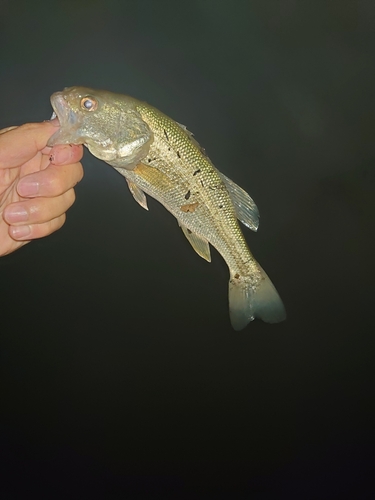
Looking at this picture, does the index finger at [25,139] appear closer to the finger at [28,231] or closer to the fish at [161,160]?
the fish at [161,160]

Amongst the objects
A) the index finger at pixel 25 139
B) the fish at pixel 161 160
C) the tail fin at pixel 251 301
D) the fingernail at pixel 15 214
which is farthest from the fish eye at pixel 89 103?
the tail fin at pixel 251 301

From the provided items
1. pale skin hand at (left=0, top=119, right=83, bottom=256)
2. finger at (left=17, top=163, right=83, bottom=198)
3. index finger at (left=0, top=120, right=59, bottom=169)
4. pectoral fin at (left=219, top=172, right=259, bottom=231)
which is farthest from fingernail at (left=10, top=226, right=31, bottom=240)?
pectoral fin at (left=219, top=172, right=259, bottom=231)

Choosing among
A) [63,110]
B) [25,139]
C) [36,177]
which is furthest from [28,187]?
[63,110]

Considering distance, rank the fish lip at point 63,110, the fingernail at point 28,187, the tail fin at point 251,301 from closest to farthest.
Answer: the fish lip at point 63,110
the fingernail at point 28,187
the tail fin at point 251,301

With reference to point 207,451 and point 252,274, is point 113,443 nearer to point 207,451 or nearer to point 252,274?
point 207,451

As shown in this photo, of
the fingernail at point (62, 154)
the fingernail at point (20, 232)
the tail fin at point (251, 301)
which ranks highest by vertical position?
the fingernail at point (62, 154)

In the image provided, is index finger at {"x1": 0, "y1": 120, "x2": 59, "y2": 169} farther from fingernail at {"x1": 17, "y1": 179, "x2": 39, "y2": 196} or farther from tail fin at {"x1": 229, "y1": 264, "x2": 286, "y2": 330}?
tail fin at {"x1": 229, "y1": 264, "x2": 286, "y2": 330}

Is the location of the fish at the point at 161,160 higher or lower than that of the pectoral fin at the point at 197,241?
higher
